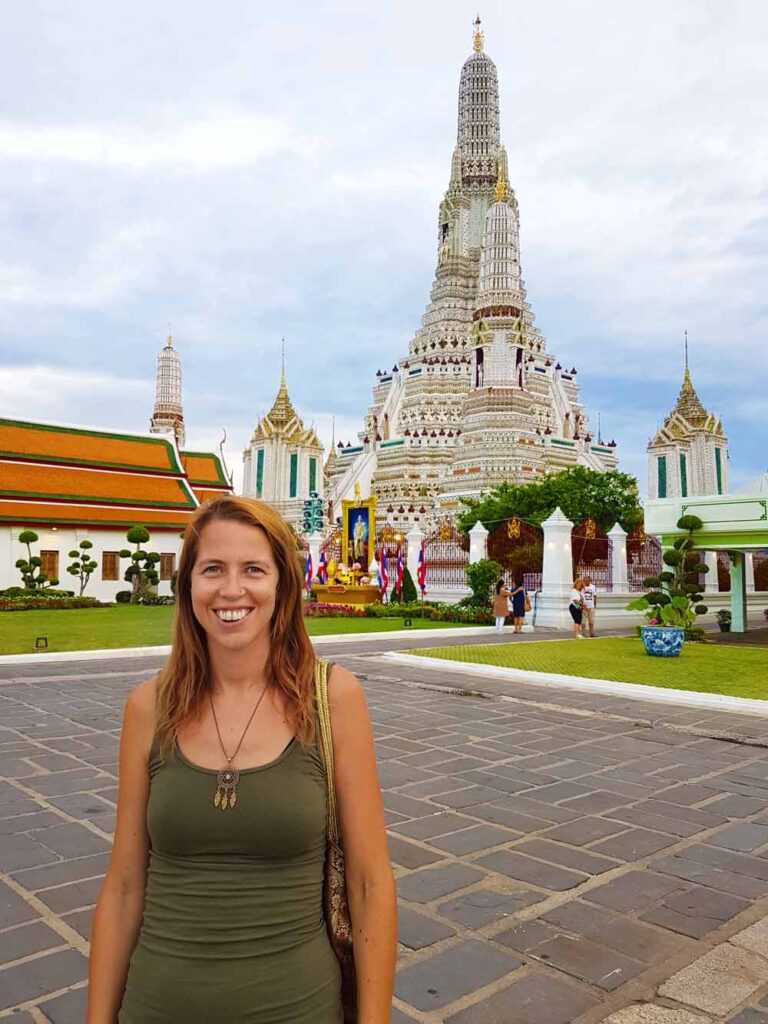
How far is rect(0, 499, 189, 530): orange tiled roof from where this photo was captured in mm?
23719

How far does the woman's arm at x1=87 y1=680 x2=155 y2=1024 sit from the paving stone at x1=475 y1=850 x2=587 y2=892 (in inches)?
89.0

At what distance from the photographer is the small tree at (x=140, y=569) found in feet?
76.8

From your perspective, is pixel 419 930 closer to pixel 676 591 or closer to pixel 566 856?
pixel 566 856

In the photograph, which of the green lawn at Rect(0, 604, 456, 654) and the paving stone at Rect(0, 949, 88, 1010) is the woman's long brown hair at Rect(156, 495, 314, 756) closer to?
the paving stone at Rect(0, 949, 88, 1010)

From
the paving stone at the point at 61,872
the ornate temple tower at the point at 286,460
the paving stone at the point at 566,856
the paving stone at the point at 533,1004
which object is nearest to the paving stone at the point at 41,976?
the paving stone at the point at 61,872

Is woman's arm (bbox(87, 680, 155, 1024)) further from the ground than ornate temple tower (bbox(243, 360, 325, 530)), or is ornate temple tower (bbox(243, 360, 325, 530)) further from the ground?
ornate temple tower (bbox(243, 360, 325, 530))

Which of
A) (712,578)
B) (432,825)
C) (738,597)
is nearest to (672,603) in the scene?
(738,597)

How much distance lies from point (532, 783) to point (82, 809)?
8.47 ft

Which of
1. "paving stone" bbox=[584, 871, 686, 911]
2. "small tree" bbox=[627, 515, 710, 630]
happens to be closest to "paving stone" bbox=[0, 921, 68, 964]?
"paving stone" bbox=[584, 871, 686, 911]

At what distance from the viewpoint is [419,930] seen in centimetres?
295

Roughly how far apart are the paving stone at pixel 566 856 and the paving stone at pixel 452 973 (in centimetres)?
90

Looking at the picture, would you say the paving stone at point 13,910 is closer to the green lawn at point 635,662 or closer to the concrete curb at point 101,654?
the concrete curb at point 101,654

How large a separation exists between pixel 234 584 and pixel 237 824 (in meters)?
0.45

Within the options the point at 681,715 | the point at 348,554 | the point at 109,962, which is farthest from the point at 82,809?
the point at 348,554
